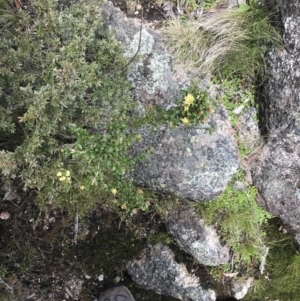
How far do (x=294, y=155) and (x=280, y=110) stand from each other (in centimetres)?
43

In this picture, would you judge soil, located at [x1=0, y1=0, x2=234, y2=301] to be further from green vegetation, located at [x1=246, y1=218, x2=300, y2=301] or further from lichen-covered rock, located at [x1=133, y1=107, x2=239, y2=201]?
lichen-covered rock, located at [x1=133, y1=107, x2=239, y2=201]

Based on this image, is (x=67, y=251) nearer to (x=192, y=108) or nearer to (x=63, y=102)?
(x=63, y=102)

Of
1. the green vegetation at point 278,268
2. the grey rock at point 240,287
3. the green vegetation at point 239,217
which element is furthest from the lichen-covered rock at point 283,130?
the grey rock at point 240,287

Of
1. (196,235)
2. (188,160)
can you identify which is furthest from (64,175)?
(196,235)

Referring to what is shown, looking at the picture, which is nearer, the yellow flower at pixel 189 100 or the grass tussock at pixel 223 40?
the yellow flower at pixel 189 100

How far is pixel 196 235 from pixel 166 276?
1.75 ft

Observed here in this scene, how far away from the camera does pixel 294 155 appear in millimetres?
3854

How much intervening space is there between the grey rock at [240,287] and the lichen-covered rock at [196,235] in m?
0.39

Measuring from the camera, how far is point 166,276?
421 cm

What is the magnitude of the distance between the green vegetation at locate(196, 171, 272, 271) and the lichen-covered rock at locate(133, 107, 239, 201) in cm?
33

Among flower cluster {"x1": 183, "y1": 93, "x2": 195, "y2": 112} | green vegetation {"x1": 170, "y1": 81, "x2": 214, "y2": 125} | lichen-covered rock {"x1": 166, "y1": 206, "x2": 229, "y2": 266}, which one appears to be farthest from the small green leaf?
lichen-covered rock {"x1": 166, "y1": 206, "x2": 229, "y2": 266}

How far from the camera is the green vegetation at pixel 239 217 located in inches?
159

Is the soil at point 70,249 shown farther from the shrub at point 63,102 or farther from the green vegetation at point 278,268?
the shrub at point 63,102

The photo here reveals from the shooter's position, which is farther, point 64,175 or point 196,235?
point 196,235
